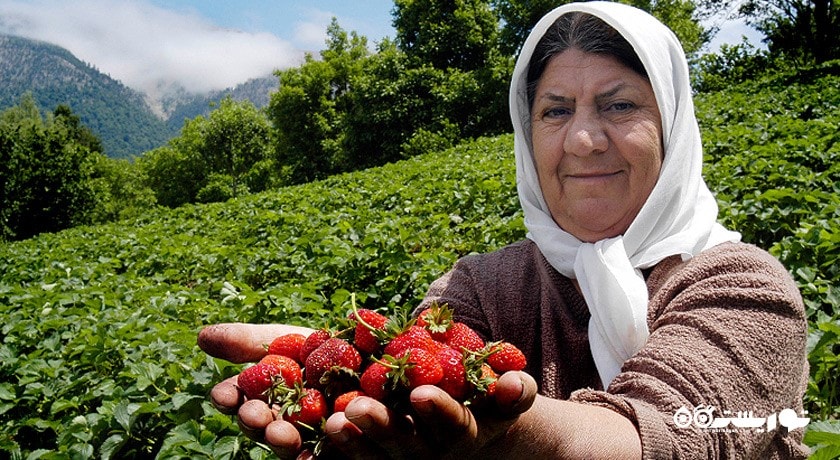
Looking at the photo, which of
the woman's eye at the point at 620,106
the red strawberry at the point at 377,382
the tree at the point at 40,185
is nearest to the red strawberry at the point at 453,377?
the red strawberry at the point at 377,382

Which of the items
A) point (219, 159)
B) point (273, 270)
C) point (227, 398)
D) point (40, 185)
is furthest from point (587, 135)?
point (219, 159)

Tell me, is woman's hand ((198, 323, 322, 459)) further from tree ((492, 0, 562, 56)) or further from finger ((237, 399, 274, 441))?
tree ((492, 0, 562, 56))

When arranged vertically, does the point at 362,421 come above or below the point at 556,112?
below

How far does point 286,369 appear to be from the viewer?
4.44 feet

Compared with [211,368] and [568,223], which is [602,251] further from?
[211,368]

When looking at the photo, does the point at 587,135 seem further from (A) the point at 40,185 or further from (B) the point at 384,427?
(A) the point at 40,185

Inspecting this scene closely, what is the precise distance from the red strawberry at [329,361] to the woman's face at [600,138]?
85 centimetres

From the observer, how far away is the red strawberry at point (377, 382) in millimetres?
1118

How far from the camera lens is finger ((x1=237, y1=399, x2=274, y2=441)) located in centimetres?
117

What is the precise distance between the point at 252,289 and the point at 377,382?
3788mm

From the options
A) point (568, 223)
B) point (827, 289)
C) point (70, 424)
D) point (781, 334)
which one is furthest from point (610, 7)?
point (70, 424)

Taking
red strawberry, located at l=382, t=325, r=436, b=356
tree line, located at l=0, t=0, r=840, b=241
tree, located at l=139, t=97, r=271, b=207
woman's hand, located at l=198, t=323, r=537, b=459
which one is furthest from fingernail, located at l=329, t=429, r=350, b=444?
tree, located at l=139, t=97, r=271, b=207

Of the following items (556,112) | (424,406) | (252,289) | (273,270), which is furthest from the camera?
(273,270)

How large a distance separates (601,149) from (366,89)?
27.0 m
